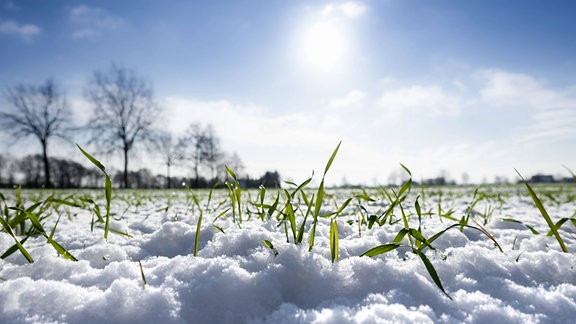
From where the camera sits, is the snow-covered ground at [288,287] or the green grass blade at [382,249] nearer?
the snow-covered ground at [288,287]

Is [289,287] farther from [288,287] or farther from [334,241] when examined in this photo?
[334,241]

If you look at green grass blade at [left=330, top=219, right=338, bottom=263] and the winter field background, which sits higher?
green grass blade at [left=330, top=219, right=338, bottom=263]

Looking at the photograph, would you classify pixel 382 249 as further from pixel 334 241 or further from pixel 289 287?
pixel 289 287

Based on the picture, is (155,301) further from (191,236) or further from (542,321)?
(542,321)

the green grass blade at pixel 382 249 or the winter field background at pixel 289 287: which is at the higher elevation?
the green grass blade at pixel 382 249

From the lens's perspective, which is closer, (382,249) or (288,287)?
(288,287)

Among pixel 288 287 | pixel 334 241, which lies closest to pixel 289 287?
pixel 288 287

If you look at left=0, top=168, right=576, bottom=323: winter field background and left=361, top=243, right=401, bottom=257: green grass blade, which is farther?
left=361, top=243, right=401, bottom=257: green grass blade

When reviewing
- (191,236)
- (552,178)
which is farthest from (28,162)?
(552,178)

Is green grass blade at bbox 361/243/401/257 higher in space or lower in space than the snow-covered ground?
higher

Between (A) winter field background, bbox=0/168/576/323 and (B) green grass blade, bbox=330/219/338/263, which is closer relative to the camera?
(A) winter field background, bbox=0/168/576/323

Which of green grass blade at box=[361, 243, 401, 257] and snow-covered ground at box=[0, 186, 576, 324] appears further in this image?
green grass blade at box=[361, 243, 401, 257]

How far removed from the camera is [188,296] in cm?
80

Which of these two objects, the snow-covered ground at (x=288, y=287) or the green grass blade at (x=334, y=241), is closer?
the snow-covered ground at (x=288, y=287)
